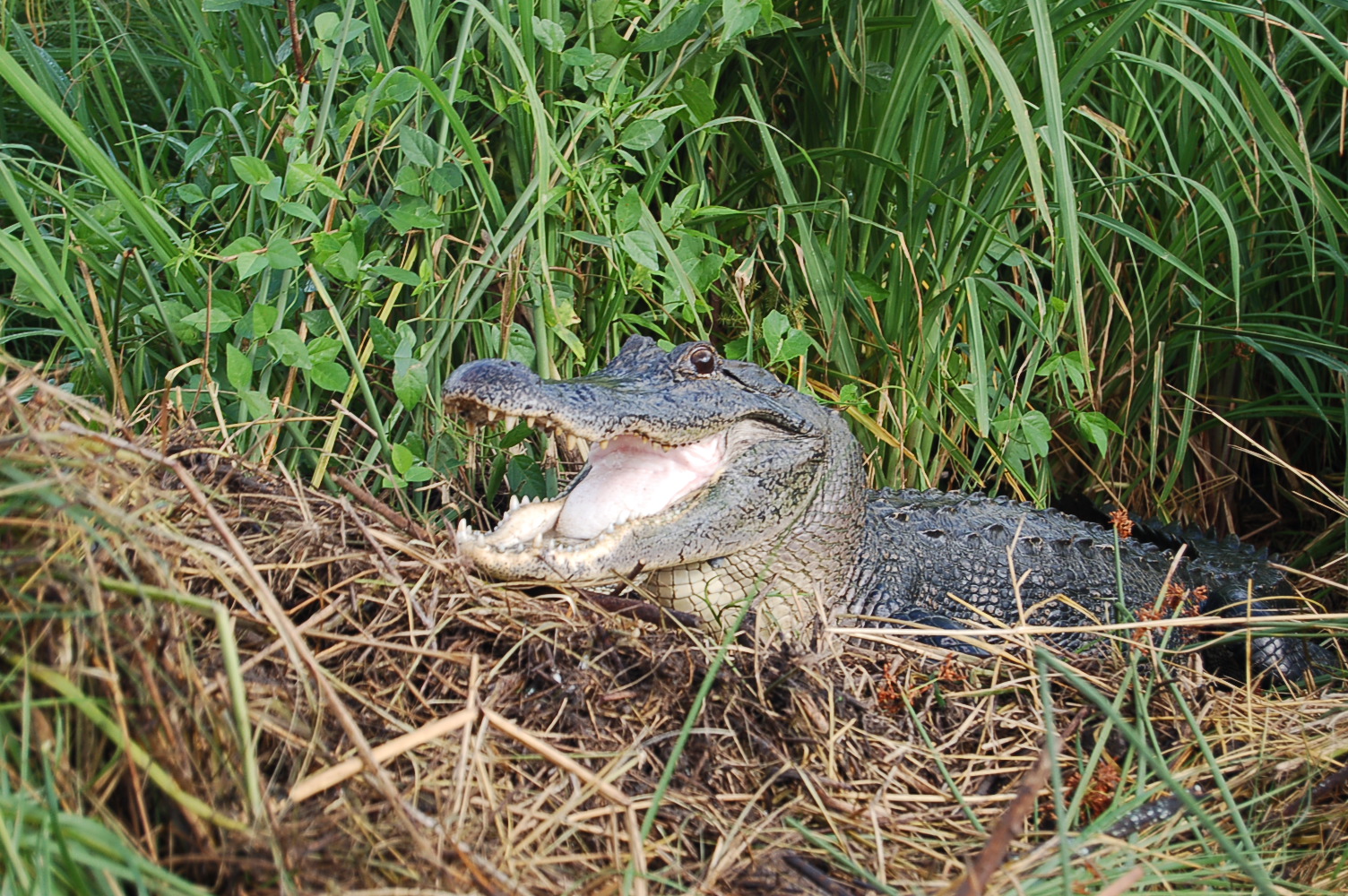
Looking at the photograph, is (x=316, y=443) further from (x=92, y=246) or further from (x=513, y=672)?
(x=513, y=672)

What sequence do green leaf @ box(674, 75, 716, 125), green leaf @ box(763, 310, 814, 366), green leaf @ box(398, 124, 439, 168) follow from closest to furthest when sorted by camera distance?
green leaf @ box(398, 124, 439, 168) < green leaf @ box(674, 75, 716, 125) < green leaf @ box(763, 310, 814, 366)

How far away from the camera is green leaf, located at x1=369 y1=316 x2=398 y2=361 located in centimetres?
258

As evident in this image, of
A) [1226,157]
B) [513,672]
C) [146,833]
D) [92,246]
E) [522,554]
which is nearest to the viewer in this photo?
[146,833]

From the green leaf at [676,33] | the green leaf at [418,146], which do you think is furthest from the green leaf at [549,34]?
the green leaf at [418,146]

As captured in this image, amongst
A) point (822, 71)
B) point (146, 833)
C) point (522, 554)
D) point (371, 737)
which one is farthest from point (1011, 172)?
point (146, 833)

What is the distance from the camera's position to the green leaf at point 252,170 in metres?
2.46

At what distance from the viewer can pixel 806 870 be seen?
5.41ft

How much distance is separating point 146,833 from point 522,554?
985 millimetres

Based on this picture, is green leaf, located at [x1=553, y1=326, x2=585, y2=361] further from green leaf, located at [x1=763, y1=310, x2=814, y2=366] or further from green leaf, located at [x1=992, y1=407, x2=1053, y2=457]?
green leaf, located at [x1=992, y1=407, x2=1053, y2=457]

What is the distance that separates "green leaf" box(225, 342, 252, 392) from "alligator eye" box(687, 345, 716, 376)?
99cm

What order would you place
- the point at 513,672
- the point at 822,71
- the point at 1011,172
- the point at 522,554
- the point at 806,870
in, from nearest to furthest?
the point at 806,870
the point at 513,672
the point at 522,554
the point at 1011,172
the point at 822,71

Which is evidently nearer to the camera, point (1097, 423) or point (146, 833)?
point (146, 833)

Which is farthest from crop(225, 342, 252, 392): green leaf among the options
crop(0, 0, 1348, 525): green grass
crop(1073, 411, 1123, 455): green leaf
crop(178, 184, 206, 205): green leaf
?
crop(1073, 411, 1123, 455): green leaf

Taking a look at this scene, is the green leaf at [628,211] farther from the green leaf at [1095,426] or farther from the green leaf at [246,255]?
the green leaf at [1095,426]
